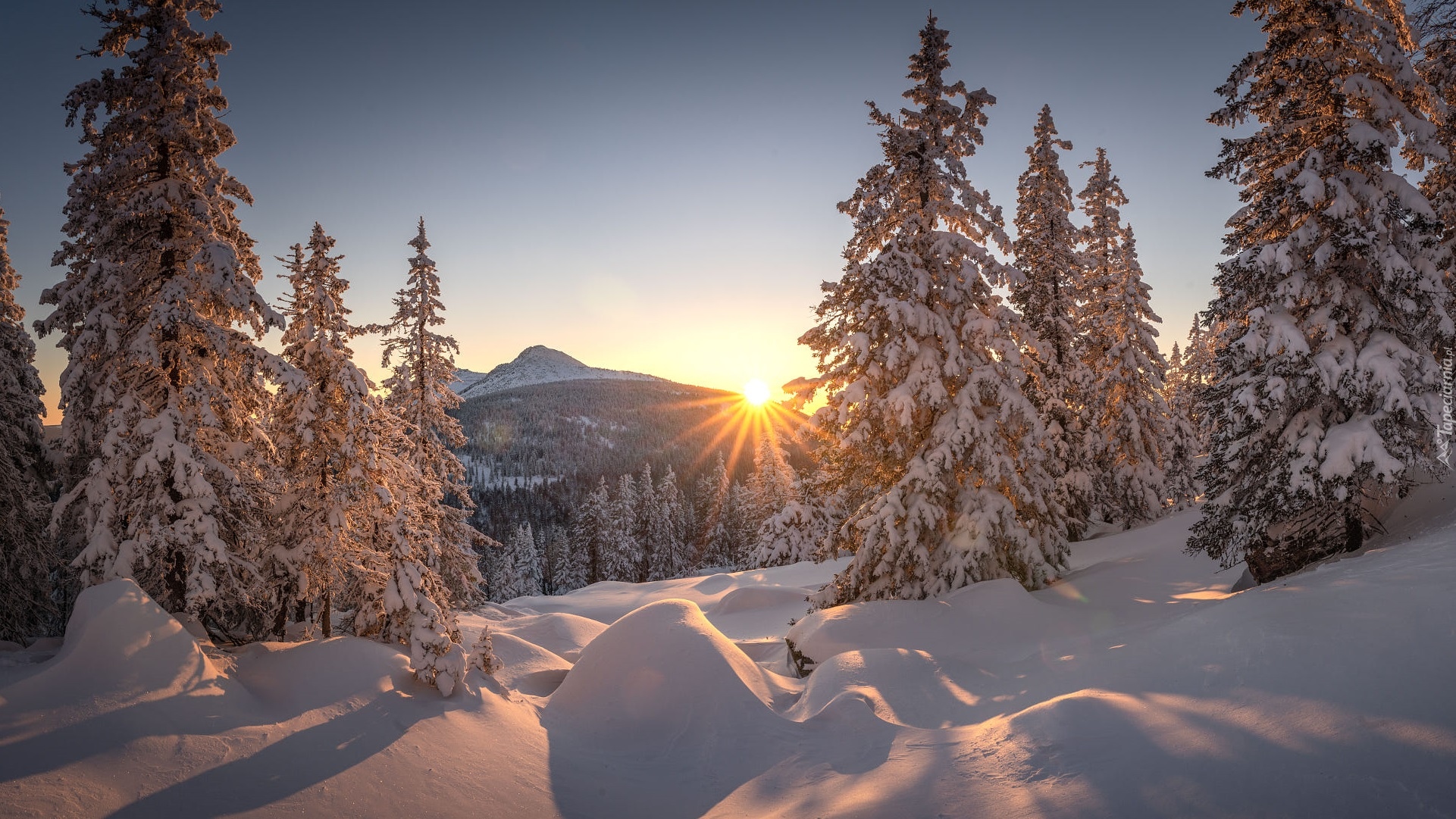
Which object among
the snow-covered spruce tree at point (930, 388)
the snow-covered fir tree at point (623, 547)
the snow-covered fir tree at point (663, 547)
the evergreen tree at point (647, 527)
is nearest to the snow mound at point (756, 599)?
the snow-covered spruce tree at point (930, 388)

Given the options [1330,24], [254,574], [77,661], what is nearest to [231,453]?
[254,574]

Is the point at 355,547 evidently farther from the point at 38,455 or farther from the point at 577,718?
the point at 38,455

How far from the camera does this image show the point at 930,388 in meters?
13.5

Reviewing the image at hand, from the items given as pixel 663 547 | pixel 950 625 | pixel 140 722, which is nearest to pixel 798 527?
pixel 663 547

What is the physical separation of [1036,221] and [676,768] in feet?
75.0

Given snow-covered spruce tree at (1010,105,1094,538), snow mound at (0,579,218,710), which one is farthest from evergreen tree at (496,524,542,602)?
snow mound at (0,579,218,710)

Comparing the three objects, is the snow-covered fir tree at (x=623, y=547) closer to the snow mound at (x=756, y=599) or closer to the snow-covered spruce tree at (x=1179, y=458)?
the snow mound at (x=756, y=599)

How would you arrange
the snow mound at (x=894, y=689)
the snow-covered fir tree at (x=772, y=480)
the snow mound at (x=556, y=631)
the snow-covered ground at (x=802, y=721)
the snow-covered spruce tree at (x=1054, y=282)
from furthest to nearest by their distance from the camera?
the snow-covered fir tree at (x=772, y=480)
the snow-covered spruce tree at (x=1054, y=282)
the snow mound at (x=556, y=631)
the snow mound at (x=894, y=689)
the snow-covered ground at (x=802, y=721)

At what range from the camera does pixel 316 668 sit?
8273mm

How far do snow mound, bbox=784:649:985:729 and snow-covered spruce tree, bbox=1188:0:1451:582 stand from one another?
6.22m

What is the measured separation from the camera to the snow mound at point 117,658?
20.4 ft

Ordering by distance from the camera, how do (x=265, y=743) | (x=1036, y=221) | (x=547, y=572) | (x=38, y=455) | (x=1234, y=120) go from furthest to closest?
1. (x=547, y=572)
2. (x=1036, y=221)
3. (x=38, y=455)
4. (x=1234, y=120)
5. (x=265, y=743)

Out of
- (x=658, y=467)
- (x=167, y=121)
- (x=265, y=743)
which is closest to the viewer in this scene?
(x=265, y=743)

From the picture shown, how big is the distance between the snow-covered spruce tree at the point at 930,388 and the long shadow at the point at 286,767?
9.71m
